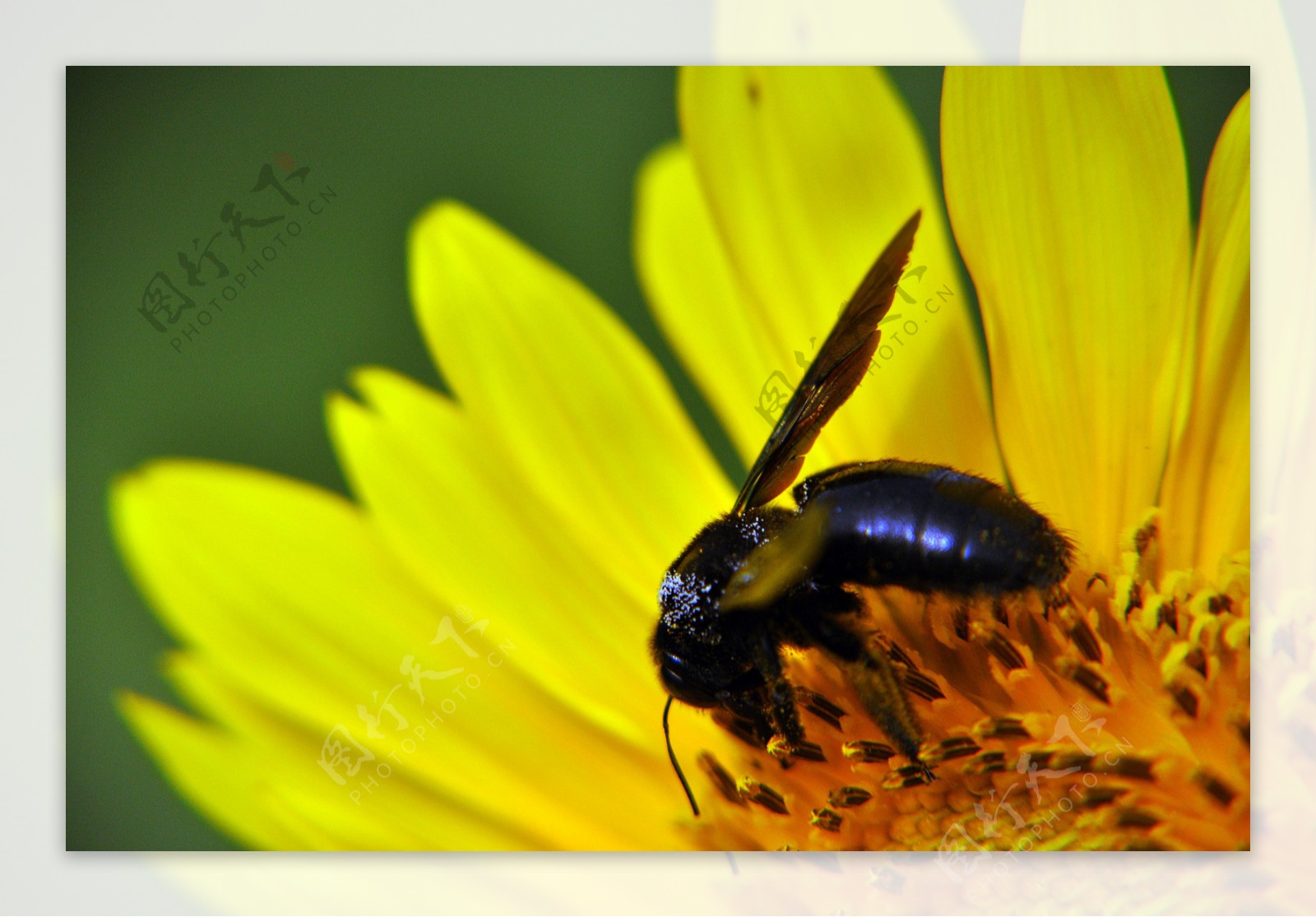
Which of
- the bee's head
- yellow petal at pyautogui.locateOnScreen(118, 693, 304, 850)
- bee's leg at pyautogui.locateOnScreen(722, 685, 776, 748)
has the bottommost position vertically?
yellow petal at pyautogui.locateOnScreen(118, 693, 304, 850)

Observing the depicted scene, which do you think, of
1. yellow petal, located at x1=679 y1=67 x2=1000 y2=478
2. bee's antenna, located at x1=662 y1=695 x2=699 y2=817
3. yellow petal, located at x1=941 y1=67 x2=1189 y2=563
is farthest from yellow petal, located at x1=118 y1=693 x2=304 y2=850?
yellow petal, located at x1=941 y1=67 x2=1189 y2=563

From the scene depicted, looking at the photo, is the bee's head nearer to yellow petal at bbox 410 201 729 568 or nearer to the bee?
the bee

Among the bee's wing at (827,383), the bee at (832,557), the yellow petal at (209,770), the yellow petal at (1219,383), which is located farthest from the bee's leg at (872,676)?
the yellow petal at (209,770)

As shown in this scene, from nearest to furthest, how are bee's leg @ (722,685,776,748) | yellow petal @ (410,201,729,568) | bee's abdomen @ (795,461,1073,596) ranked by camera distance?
Answer: bee's abdomen @ (795,461,1073,596)
bee's leg @ (722,685,776,748)
yellow petal @ (410,201,729,568)

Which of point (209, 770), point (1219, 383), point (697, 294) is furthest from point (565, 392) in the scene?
point (1219, 383)

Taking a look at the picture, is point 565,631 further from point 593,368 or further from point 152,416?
point 152,416
